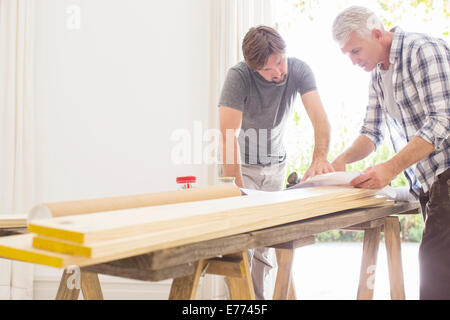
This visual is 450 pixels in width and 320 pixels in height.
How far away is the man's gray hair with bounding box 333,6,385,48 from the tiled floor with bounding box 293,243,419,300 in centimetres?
243

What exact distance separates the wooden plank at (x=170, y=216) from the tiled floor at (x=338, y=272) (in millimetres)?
2592

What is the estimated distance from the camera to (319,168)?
230 cm

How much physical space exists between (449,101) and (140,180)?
2075 mm

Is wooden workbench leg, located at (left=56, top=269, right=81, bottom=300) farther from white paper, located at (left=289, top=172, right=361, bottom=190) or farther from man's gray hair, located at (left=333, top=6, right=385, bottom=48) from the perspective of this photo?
man's gray hair, located at (left=333, top=6, right=385, bottom=48)

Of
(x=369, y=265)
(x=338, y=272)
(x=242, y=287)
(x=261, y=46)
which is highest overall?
(x=261, y=46)

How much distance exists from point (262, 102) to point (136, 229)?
1610mm

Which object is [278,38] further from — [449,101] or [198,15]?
[198,15]

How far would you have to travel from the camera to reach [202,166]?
332 cm

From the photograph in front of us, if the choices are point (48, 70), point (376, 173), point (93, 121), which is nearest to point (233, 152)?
point (376, 173)

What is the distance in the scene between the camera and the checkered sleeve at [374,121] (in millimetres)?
2352

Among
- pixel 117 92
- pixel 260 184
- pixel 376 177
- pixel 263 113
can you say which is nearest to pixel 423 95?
pixel 376 177

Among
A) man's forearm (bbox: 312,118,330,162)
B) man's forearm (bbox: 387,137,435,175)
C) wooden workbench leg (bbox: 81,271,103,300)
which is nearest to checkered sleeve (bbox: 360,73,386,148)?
man's forearm (bbox: 312,118,330,162)

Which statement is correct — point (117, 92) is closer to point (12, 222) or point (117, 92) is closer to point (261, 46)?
point (261, 46)

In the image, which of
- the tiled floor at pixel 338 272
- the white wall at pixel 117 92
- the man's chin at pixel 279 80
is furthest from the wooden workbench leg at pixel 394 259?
the tiled floor at pixel 338 272
